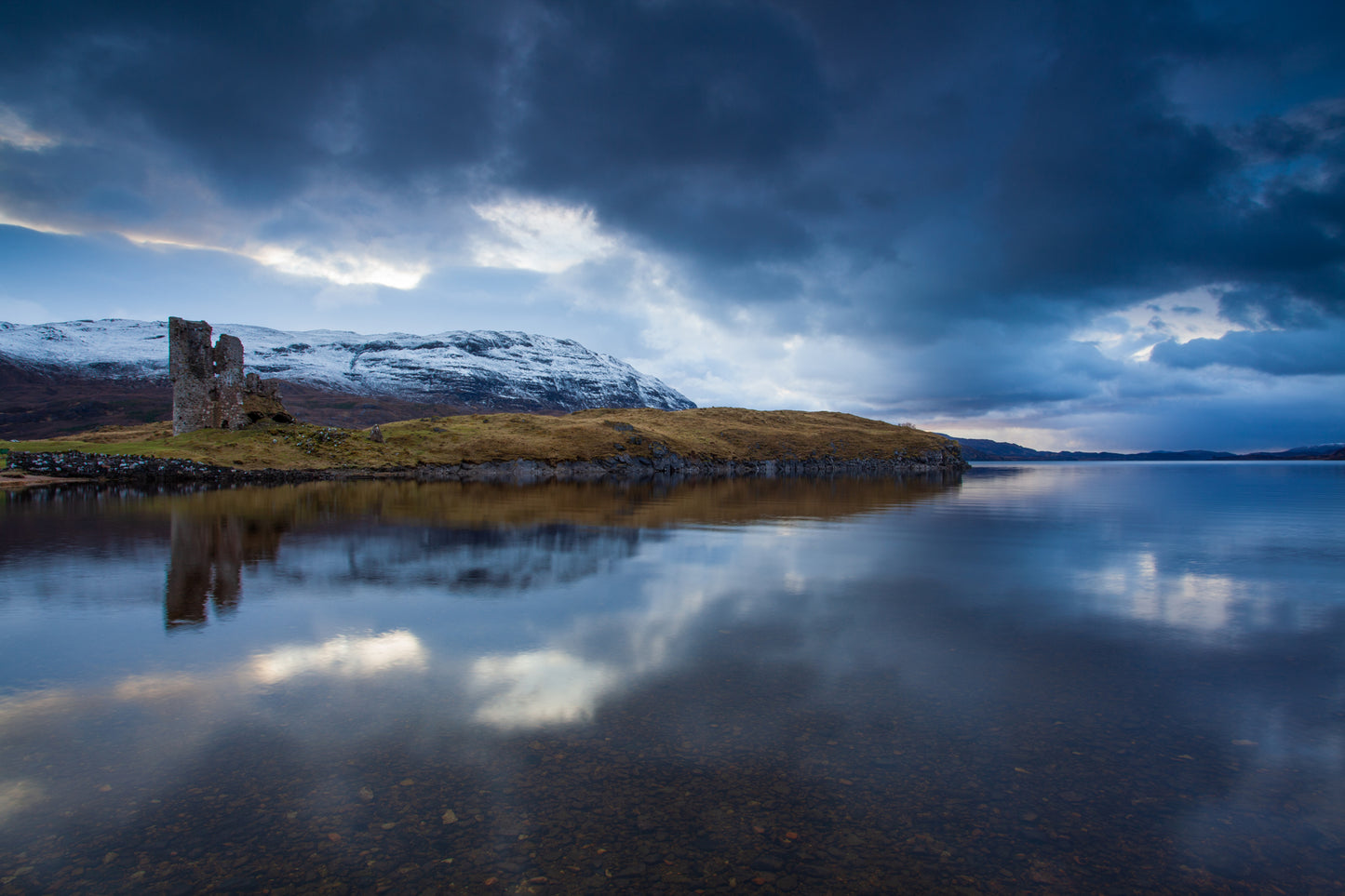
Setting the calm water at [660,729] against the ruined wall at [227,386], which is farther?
the ruined wall at [227,386]

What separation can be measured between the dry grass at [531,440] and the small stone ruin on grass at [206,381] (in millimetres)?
2544

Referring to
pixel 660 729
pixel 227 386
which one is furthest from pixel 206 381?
pixel 660 729

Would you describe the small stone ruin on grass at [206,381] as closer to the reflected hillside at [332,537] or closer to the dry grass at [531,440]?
the dry grass at [531,440]

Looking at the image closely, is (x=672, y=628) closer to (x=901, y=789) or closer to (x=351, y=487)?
(x=901, y=789)

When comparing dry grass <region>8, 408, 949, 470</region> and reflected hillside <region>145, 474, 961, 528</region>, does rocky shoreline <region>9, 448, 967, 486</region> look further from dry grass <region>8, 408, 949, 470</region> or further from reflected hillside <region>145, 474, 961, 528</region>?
reflected hillside <region>145, 474, 961, 528</region>

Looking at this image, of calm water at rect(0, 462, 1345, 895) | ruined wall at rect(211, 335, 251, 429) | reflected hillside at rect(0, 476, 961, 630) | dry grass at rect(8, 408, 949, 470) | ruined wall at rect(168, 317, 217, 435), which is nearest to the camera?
calm water at rect(0, 462, 1345, 895)

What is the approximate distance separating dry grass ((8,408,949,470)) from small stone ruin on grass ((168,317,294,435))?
254cm

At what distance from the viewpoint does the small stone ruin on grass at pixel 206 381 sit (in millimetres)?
64938

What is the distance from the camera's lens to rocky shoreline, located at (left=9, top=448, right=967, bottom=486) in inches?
2011

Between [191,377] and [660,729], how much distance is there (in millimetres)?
74646

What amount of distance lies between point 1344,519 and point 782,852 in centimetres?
4801

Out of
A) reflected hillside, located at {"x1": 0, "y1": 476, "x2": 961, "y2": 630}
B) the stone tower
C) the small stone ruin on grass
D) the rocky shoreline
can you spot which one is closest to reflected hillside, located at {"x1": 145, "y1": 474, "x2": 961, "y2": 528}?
reflected hillside, located at {"x1": 0, "y1": 476, "x2": 961, "y2": 630}

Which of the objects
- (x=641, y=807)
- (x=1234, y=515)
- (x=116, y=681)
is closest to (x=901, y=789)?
(x=641, y=807)

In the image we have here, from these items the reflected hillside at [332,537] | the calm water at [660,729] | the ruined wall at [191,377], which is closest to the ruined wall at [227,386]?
the ruined wall at [191,377]
